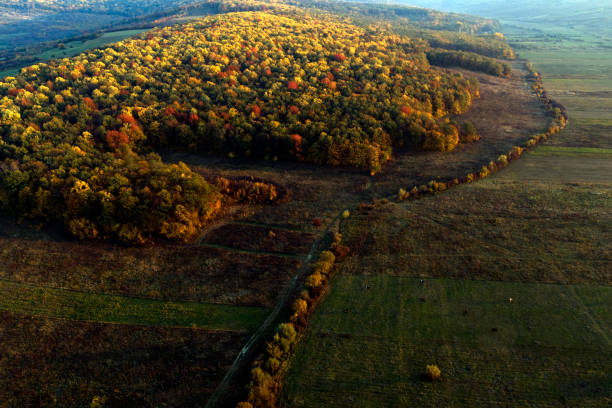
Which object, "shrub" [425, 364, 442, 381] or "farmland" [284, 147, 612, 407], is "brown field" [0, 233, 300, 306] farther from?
"shrub" [425, 364, 442, 381]

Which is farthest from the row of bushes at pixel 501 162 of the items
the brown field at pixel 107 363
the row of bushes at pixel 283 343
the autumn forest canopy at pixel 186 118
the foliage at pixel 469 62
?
the brown field at pixel 107 363

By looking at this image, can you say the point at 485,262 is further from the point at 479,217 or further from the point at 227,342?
the point at 227,342

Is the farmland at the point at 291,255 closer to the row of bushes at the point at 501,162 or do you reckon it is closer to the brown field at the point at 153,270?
the brown field at the point at 153,270

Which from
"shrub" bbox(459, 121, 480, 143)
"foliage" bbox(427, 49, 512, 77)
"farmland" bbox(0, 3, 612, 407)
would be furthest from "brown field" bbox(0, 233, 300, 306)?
"foliage" bbox(427, 49, 512, 77)

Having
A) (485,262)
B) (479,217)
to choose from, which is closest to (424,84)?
(479,217)

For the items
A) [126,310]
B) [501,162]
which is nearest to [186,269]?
[126,310]

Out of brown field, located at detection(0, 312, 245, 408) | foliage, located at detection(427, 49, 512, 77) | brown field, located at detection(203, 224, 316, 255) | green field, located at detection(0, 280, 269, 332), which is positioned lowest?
brown field, located at detection(0, 312, 245, 408)
